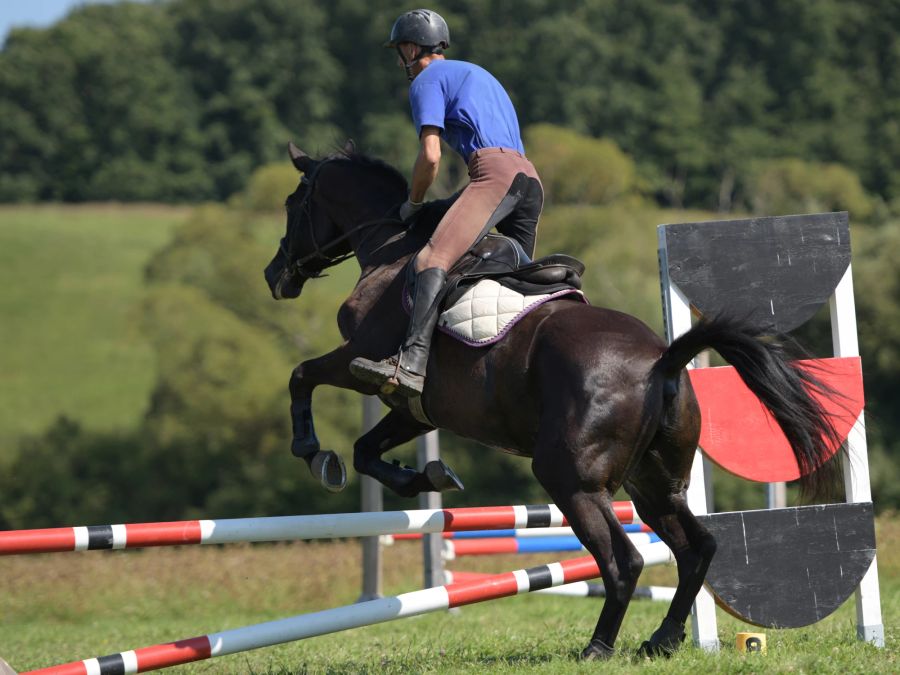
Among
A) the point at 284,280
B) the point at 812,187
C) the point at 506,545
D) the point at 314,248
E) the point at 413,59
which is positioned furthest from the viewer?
the point at 812,187

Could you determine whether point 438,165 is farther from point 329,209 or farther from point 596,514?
point 596,514

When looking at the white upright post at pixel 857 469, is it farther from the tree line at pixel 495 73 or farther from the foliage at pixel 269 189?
the tree line at pixel 495 73

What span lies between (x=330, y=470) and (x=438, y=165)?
158 centimetres

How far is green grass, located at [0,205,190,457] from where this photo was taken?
4109 centimetres

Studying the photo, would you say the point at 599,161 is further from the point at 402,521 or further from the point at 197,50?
the point at 402,521

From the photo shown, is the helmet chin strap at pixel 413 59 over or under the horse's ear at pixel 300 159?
over

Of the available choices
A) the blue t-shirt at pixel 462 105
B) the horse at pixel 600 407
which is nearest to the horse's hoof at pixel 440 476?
the horse at pixel 600 407

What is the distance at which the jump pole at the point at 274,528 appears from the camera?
5.04 m

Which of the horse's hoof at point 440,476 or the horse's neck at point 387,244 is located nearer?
the horse's hoof at point 440,476

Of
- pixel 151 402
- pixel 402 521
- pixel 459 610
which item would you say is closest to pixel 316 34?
pixel 151 402

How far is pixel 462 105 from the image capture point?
19.3 ft

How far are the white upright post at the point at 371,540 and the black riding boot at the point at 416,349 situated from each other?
3.86 m

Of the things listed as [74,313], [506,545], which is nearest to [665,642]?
[506,545]

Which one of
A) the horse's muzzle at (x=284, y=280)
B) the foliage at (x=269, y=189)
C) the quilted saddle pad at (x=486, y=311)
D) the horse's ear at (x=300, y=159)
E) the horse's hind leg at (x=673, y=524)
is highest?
the foliage at (x=269, y=189)
